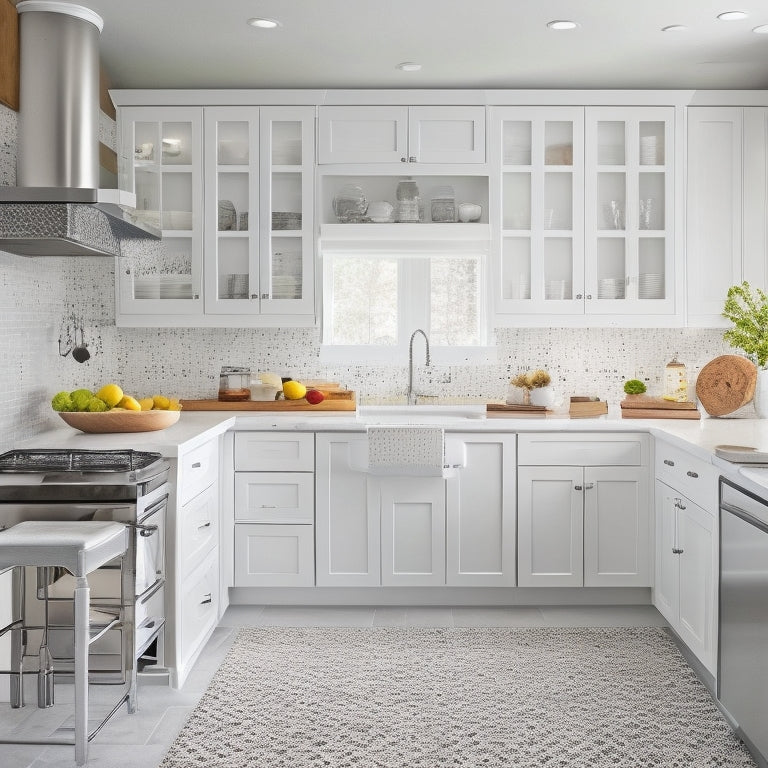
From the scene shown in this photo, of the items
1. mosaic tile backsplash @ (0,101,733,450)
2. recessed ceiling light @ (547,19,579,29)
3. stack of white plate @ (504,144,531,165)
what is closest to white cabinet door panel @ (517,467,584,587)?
mosaic tile backsplash @ (0,101,733,450)

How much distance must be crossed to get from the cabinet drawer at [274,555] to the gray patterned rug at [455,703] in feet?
0.93

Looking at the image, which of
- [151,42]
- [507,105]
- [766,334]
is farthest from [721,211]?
[151,42]

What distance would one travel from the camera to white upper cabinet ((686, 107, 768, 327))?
13.4ft

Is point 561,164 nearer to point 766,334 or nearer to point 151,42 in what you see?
point 766,334

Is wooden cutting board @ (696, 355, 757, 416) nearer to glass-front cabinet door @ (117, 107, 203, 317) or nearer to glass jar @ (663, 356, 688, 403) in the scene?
glass jar @ (663, 356, 688, 403)

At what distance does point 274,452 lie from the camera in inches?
151

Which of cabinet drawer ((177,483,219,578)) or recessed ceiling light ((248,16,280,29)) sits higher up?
recessed ceiling light ((248,16,280,29))

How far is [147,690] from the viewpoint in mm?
2967

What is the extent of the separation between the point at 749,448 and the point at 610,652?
1.06 m

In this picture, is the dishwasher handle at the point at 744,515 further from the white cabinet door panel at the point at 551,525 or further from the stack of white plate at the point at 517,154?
the stack of white plate at the point at 517,154

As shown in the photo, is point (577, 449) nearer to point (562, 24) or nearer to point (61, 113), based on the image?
point (562, 24)

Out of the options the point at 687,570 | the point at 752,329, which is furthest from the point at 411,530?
the point at 752,329

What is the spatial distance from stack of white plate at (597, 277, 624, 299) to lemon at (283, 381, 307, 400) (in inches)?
62.3

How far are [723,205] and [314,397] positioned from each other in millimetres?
2260
